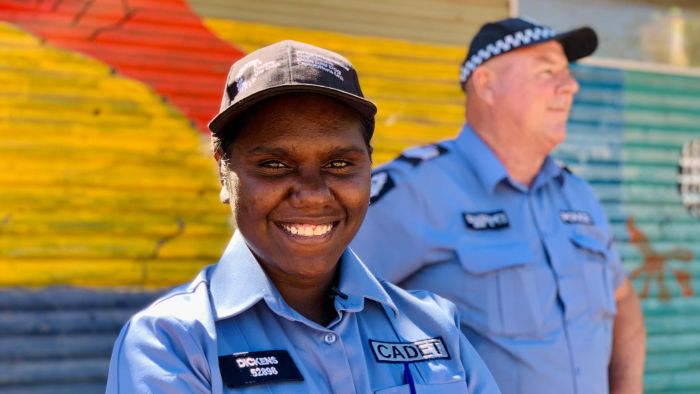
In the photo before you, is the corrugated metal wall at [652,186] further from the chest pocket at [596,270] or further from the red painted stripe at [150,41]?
the chest pocket at [596,270]

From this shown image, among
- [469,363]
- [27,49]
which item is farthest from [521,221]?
[27,49]

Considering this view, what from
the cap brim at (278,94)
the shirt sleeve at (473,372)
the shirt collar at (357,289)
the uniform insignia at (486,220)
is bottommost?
the uniform insignia at (486,220)

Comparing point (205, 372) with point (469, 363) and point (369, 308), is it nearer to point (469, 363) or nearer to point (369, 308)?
point (369, 308)

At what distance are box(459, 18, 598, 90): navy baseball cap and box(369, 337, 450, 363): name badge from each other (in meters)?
1.54

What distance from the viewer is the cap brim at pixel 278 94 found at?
68.0 inches

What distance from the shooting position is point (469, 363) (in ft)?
6.32

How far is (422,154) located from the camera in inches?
119

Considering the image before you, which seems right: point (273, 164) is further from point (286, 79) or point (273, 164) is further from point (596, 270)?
point (596, 270)

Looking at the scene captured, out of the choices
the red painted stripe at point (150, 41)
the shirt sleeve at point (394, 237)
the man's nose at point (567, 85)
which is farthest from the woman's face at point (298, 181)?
the red painted stripe at point (150, 41)

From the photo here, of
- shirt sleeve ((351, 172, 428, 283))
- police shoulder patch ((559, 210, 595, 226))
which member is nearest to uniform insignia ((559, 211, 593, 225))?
police shoulder patch ((559, 210, 595, 226))

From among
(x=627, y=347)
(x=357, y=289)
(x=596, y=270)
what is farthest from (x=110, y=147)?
Answer: (x=357, y=289)

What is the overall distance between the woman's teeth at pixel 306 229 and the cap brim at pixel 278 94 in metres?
0.24

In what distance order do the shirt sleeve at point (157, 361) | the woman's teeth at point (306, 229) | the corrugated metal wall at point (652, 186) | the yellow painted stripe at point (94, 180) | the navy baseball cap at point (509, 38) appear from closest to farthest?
the shirt sleeve at point (157, 361) < the woman's teeth at point (306, 229) < the navy baseball cap at point (509, 38) < the yellow painted stripe at point (94, 180) < the corrugated metal wall at point (652, 186)

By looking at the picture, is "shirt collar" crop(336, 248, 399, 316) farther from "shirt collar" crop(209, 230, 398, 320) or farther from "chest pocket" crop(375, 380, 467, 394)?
"chest pocket" crop(375, 380, 467, 394)
